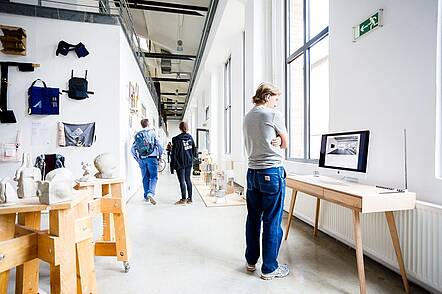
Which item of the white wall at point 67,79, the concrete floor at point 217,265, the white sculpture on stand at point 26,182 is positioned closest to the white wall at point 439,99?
the concrete floor at point 217,265

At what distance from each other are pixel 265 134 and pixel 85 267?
147cm

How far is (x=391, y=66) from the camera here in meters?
2.11

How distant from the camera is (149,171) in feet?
15.8

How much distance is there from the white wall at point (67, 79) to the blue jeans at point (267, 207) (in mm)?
2847

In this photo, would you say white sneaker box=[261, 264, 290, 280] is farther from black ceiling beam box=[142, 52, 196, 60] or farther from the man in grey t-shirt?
black ceiling beam box=[142, 52, 196, 60]

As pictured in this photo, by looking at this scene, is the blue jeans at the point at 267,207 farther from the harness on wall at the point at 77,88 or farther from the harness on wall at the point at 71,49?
the harness on wall at the point at 71,49

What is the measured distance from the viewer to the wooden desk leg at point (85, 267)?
59.9 inches

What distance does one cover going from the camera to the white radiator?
1.66 meters

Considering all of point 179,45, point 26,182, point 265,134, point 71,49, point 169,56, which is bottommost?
point 26,182

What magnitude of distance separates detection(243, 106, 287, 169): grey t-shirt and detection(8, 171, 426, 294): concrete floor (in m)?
0.91

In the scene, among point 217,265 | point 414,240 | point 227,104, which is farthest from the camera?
point 227,104

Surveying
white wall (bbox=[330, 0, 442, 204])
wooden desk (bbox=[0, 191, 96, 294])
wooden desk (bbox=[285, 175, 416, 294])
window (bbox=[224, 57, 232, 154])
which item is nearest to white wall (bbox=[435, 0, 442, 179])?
white wall (bbox=[330, 0, 442, 204])

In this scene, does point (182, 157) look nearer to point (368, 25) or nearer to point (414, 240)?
point (368, 25)

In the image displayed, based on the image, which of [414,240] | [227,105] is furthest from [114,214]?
[227,105]
